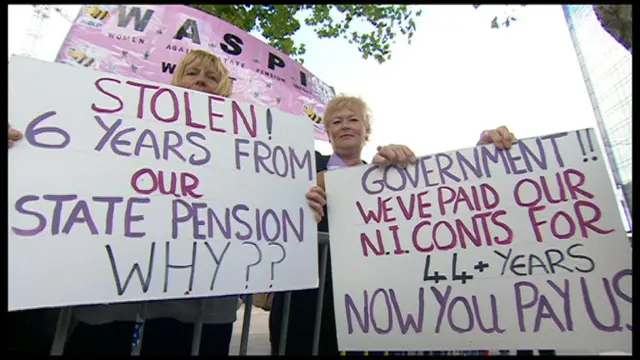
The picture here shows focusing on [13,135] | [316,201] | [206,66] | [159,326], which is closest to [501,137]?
[316,201]

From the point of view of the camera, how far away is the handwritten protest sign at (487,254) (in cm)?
127

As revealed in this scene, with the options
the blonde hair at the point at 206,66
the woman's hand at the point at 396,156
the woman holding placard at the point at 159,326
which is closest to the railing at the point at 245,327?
the woman holding placard at the point at 159,326

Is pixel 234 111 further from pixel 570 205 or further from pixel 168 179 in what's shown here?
pixel 570 205

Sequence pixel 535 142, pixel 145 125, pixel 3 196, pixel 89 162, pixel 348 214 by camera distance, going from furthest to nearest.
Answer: pixel 348 214 → pixel 535 142 → pixel 145 125 → pixel 89 162 → pixel 3 196

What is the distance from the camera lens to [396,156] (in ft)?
5.15

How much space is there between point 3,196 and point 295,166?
93 centimetres

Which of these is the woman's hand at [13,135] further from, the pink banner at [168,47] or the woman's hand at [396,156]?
the pink banner at [168,47]

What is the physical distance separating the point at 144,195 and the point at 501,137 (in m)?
1.31

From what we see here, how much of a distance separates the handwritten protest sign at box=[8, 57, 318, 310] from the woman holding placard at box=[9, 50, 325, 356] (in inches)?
4.8

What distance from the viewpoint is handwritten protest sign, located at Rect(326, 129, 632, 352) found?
1.27m

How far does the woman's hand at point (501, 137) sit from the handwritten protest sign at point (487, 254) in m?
0.03

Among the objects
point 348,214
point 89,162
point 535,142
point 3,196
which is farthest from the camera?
point 348,214

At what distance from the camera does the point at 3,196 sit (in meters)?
1.07

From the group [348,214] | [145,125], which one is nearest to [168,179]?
[145,125]
